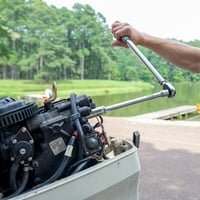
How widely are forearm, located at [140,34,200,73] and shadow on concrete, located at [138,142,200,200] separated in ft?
5.81

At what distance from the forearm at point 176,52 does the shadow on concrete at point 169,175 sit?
1771 mm

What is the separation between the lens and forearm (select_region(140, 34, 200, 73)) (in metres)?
1.39

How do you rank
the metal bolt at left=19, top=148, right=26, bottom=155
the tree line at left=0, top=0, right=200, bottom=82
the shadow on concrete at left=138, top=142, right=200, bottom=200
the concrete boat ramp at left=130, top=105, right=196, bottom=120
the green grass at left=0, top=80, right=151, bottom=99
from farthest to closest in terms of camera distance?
the tree line at left=0, top=0, right=200, bottom=82
the green grass at left=0, top=80, right=151, bottom=99
the concrete boat ramp at left=130, top=105, right=196, bottom=120
the shadow on concrete at left=138, top=142, right=200, bottom=200
the metal bolt at left=19, top=148, right=26, bottom=155

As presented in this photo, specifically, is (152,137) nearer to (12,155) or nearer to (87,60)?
(12,155)

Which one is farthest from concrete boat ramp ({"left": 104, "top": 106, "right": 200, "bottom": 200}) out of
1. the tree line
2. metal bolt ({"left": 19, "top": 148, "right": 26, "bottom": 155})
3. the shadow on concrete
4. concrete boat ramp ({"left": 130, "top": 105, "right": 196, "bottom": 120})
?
the tree line

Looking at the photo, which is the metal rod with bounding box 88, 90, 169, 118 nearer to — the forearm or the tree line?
the forearm

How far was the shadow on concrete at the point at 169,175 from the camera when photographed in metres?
3.06

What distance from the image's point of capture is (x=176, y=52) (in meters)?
1.52

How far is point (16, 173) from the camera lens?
0.84 m

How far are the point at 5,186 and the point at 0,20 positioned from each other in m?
7.64

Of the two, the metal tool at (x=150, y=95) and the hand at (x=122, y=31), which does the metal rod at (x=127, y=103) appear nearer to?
the metal tool at (x=150, y=95)

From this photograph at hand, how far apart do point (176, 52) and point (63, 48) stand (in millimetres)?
29752

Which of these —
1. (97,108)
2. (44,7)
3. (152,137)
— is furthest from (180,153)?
(44,7)

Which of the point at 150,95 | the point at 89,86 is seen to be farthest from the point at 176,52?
the point at 89,86
